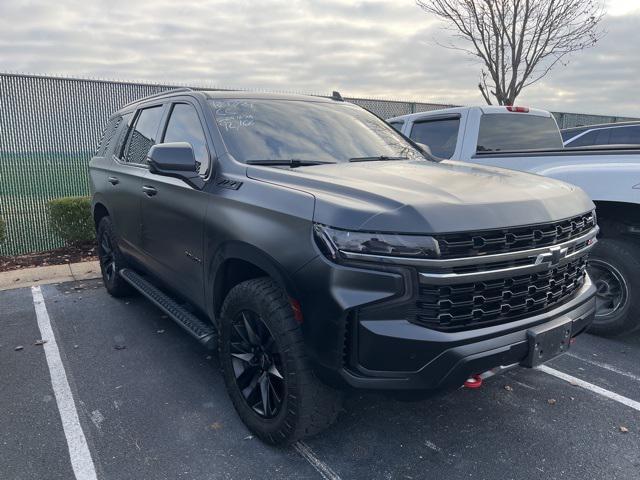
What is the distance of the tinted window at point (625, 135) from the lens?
7637mm

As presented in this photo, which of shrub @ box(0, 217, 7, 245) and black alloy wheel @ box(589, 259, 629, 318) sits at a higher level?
black alloy wheel @ box(589, 259, 629, 318)

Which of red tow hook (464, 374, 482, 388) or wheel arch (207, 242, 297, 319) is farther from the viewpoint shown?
wheel arch (207, 242, 297, 319)

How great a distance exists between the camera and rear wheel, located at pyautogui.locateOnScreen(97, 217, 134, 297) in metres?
5.08

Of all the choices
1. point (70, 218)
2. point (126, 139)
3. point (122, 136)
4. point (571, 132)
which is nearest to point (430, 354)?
point (126, 139)

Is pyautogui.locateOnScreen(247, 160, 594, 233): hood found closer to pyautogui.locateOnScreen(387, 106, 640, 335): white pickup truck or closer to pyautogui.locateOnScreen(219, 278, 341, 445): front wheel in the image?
pyautogui.locateOnScreen(219, 278, 341, 445): front wheel

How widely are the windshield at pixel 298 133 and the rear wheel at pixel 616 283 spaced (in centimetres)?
186

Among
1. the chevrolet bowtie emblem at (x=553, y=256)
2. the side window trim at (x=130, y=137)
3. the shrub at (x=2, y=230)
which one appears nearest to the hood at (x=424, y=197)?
the chevrolet bowtie emblem at (x=553, y=256)

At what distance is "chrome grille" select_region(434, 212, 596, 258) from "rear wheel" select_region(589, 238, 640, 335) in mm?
1764

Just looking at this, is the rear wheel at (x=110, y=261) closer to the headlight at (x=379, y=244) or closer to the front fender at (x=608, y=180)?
the headlight at (x=379, y=244)

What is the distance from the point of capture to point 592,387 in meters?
3.55

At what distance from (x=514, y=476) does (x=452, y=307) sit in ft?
3.52

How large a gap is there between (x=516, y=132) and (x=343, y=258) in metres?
4.55

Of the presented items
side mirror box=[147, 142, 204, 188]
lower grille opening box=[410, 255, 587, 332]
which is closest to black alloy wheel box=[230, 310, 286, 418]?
lower grille opening box=[410, 255, 587, 332]

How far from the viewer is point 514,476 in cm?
257
